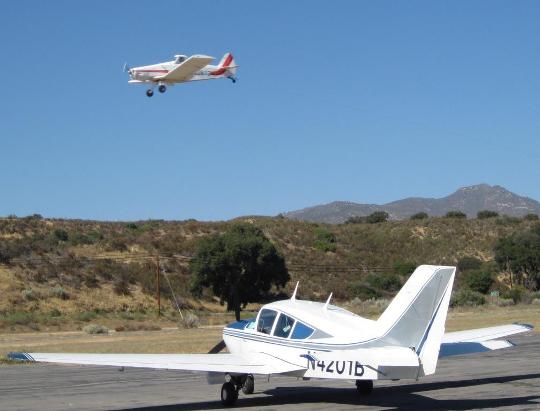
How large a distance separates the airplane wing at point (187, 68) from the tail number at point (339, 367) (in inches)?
1205

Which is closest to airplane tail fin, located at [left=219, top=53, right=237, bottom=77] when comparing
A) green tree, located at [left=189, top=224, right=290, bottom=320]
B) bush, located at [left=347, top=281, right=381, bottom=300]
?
green tree, located at [left=189, top=224, right=290, bottom=320]

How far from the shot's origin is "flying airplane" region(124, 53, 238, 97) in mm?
44406

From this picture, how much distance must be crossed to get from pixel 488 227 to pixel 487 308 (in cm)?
4555

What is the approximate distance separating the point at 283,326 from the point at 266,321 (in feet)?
1.92

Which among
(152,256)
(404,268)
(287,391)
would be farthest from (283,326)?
(404,268)

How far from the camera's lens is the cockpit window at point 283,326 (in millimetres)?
16094

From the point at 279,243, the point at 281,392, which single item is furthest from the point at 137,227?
the point at 281,392

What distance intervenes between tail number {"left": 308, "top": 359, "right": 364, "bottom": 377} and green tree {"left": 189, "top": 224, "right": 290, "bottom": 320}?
129 ft

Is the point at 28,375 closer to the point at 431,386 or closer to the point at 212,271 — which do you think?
the point at 431,386

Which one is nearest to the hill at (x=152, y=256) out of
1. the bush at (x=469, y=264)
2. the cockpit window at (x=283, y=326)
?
the bush at (x=469, y=264)

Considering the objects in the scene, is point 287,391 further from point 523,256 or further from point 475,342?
point 523,256

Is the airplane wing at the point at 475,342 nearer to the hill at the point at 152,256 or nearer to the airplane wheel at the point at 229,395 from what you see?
the airplane wheel at the point at 229,395

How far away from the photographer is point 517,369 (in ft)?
67.5

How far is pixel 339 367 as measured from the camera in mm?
14578
